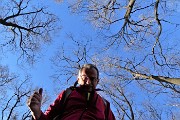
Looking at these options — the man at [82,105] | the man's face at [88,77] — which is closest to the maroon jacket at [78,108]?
the man at [82,105]

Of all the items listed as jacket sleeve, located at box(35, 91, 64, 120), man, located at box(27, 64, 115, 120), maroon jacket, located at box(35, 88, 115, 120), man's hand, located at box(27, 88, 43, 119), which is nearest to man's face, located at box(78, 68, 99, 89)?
man, located at box(27, 64, 115, 120)

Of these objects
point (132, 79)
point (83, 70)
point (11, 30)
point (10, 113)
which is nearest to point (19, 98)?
point (10, 113)

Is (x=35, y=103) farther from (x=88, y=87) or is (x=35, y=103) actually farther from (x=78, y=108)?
(x=88, y=87)

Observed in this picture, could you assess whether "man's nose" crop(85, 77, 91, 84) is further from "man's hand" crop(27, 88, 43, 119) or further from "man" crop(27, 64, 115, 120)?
"man's hand" crop(27, 88, 43, 119)

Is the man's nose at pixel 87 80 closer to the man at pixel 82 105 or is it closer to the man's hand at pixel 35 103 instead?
the man at pixel 82 105

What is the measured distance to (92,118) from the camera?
282 centimetres

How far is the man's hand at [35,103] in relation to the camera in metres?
2.54

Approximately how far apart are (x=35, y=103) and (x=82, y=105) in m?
0.55

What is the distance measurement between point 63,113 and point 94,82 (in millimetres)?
486

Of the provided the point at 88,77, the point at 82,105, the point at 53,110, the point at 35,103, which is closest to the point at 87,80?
the point at 88,77

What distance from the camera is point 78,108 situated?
288cm

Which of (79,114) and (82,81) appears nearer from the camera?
(79,114)

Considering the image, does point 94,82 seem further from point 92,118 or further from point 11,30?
point 11,30

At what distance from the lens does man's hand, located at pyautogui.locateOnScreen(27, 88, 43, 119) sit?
8.34ft
